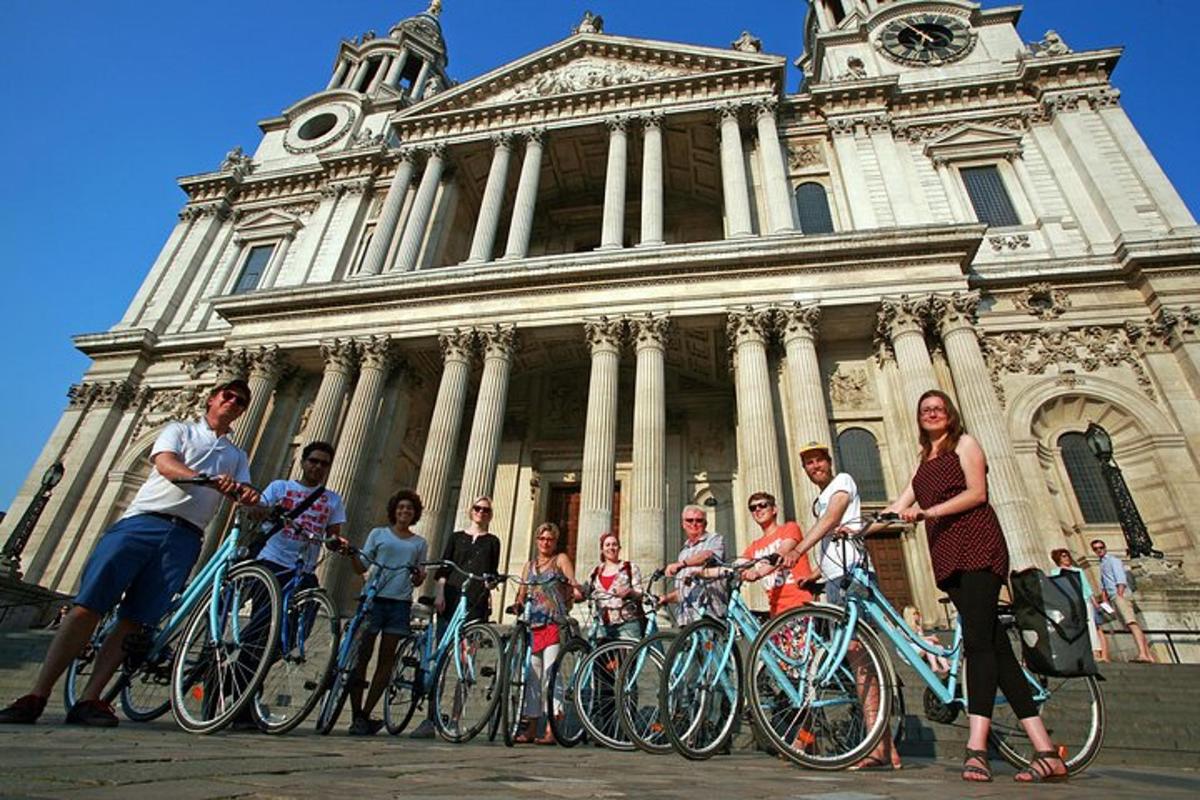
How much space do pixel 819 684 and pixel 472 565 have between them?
11.8 ft

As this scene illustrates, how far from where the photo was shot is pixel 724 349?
15.9 meters

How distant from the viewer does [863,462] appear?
44.3ft

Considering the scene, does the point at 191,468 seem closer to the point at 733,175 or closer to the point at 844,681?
the point at 844,681

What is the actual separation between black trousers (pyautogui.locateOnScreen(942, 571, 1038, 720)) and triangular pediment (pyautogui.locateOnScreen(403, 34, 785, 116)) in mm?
19707

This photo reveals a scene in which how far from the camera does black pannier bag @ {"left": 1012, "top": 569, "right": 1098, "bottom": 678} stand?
3047mm

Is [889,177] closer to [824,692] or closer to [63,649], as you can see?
[824,692]

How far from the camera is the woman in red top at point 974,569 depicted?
2918mm

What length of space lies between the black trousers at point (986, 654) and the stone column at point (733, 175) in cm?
1340

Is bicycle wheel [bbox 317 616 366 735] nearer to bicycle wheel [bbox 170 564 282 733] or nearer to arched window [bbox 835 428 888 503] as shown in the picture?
bicycle wheel [bbox 170 564 282 733]

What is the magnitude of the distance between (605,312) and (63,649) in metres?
12.2

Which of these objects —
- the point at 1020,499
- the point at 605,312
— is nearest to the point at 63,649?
the point at 605,312

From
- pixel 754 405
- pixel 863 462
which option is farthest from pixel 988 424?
pixel 754 405

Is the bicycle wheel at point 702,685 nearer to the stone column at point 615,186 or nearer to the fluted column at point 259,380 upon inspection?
the stone column at point 615,186

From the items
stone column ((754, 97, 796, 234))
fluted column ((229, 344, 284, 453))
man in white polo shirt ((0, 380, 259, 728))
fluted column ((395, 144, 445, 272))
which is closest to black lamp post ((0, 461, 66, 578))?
fluted column ((229, 344, 284, 453))
